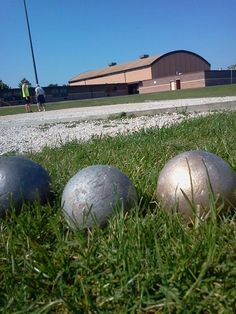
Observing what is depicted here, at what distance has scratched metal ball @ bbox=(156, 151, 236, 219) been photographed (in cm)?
226

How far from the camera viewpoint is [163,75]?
101 meters

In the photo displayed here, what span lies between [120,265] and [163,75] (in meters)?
103

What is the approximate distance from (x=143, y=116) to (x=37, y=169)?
8604 millimetres

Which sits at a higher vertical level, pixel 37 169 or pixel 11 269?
pixel 37 169

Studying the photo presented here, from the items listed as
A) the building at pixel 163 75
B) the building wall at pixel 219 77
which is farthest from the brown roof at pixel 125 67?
the building wall at pixel 219 77

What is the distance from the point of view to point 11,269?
188 cm

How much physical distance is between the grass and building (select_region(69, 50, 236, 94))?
7662 centimetres

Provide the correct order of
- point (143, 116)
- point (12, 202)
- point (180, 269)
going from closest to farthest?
point (180, 269)
point (12, 202)
point (143, 116)

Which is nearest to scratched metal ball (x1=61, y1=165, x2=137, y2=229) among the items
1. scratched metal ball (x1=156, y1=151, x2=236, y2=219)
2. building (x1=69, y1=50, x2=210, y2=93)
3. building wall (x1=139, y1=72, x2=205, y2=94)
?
scratched metal ball (x1=156, y1=151, x2=236, y2=219)

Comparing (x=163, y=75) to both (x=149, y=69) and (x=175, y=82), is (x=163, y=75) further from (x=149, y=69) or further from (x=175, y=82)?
(x=175, y=82)

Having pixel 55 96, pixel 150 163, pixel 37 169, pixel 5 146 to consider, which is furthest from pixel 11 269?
pixel 55 96

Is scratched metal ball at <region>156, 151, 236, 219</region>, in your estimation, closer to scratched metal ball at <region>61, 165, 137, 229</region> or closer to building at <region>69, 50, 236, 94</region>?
scratched metal ball at <region>61, 165, 137, 229</region>

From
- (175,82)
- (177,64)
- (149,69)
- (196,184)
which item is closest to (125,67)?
(149,69)

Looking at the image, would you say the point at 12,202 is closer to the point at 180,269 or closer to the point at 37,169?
the point at 37,169
